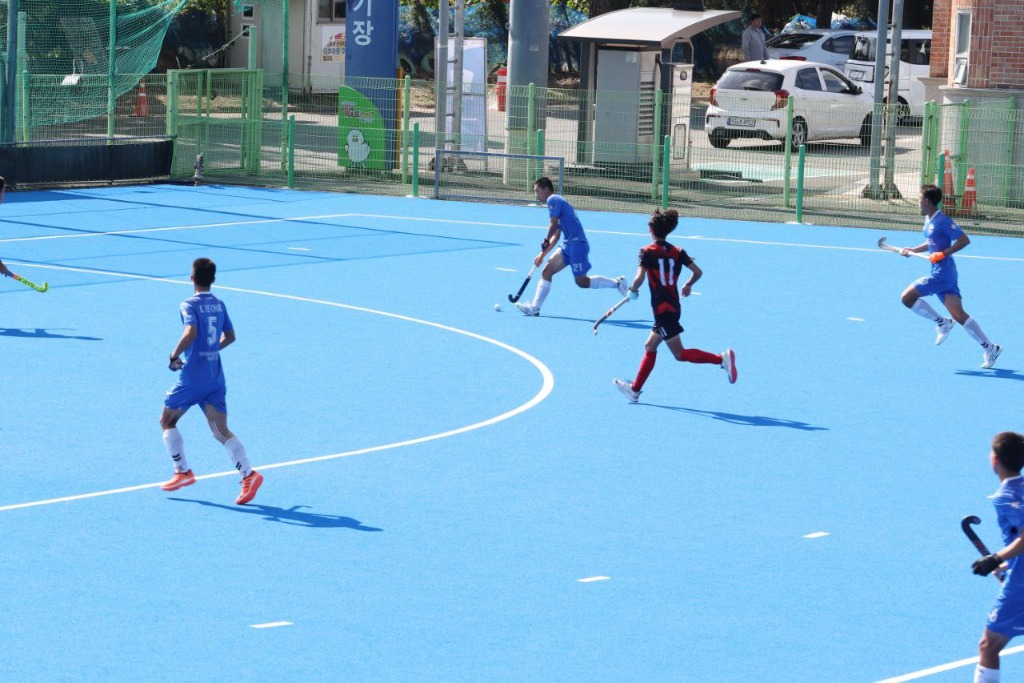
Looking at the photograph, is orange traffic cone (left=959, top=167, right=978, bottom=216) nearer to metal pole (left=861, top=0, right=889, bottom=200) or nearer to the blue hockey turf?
metal pole (left=861, top=0, right=889, bottom=200)

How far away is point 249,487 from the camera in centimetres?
1052

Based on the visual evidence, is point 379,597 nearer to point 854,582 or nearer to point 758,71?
point 854,582

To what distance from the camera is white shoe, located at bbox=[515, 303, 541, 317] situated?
1792cm

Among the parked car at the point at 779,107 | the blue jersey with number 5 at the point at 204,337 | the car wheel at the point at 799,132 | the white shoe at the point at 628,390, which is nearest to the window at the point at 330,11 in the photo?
the parked car at the point at 779,107

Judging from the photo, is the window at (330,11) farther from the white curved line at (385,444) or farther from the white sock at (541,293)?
the white sock at (541,293)

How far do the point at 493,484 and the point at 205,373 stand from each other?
2213 millimetres

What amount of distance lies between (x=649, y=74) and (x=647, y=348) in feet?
61.4

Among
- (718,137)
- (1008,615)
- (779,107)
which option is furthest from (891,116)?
(1008,615)

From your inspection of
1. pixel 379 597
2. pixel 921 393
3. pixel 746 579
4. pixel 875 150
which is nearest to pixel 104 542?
pixel 379 597

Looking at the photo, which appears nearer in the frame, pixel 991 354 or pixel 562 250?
pixel 991 354

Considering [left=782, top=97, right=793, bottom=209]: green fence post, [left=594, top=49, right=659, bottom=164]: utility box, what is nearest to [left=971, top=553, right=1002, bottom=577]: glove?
[left=782, top=97, right=793, bottom=209]: green fence post

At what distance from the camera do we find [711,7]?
5438cm

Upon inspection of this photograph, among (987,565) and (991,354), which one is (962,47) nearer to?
(991,354)

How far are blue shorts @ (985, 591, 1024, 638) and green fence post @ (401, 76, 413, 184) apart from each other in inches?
913
